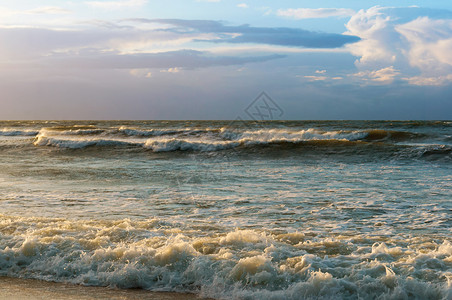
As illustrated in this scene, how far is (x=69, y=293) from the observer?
408 cm

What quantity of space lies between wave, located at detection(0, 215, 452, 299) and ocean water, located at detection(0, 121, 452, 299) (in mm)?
13

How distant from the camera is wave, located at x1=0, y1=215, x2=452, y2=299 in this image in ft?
13.0

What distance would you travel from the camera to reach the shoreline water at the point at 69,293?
3.98 metres

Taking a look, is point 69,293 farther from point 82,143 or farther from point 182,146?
point 82,143

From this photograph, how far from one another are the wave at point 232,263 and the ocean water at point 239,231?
0.01 meters

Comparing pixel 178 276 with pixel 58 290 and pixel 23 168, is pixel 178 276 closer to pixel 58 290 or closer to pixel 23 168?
pixel 58 290

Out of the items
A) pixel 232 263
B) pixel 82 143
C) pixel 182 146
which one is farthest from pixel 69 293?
pixel 82 143

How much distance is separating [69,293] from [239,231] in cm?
230

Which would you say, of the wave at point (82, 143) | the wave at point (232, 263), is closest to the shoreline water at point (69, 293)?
the wave at point (232, 263)

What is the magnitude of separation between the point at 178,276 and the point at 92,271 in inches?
39.2

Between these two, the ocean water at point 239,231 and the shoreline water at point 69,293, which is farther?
the ocean water at point 239,231

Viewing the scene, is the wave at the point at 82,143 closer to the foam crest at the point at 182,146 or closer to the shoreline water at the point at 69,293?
the foam crest at the point at 182,146

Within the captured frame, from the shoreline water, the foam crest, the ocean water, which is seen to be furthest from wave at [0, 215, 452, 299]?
the foam crest

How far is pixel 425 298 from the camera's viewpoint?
3.79m
